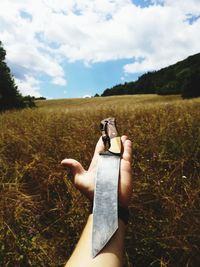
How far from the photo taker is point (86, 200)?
2.64 meters

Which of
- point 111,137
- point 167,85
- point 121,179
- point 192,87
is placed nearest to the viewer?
point 121,179

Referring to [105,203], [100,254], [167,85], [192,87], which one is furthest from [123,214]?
[167,85]

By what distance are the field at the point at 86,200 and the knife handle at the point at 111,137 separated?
0.75 m

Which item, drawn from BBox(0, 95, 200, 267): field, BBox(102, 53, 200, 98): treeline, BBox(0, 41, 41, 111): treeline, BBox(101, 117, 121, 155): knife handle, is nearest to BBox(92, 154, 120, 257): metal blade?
BBox(101, 117, 121, 155): knife handle

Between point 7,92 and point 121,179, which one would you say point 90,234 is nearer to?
point 121,179

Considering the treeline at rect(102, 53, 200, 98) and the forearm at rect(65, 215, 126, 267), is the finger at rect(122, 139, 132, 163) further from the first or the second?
the treeline at rect(102, 53, 200, 98)

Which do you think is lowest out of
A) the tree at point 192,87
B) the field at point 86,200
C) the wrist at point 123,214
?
the tree at point 192,87

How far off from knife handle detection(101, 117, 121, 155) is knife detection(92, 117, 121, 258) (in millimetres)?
18

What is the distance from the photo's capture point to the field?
2238 millimetres

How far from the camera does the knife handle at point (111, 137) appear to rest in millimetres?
1525

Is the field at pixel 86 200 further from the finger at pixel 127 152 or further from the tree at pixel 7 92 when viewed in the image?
the tree at pixel 7 92

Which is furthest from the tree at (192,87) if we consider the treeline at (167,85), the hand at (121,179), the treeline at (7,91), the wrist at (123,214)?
the wrist at (123,214)

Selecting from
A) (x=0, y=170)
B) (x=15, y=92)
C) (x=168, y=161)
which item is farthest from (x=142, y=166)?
(x=15, y=92)

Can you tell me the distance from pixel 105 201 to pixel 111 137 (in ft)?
2.16
